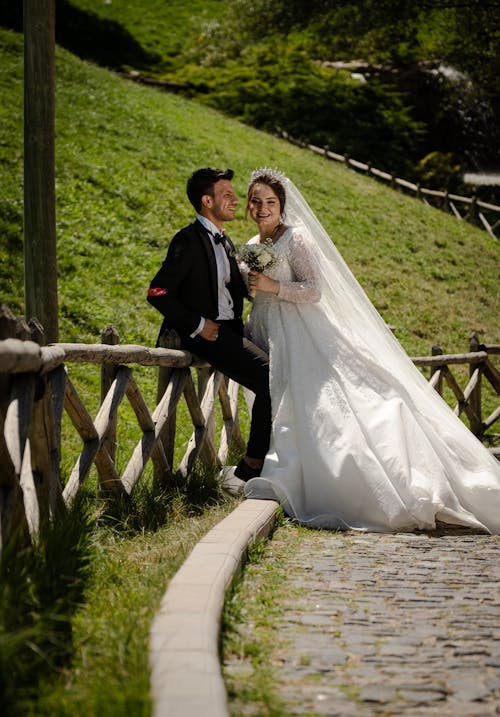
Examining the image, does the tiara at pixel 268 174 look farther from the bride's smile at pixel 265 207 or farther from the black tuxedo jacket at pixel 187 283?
the black tuxedo jacket at pixel 187 283

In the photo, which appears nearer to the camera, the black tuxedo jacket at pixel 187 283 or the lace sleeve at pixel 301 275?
the black tuxedo jacket at pixel 187 283

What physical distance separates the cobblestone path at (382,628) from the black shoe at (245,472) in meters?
0.97

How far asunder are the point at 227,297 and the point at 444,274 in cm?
1243

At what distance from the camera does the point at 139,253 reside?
13.6 metres

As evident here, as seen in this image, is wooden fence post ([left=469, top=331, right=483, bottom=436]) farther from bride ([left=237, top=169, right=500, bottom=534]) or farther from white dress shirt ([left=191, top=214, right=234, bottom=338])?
white dress shirt ([left=191, top=214, right=234, bottom=338])

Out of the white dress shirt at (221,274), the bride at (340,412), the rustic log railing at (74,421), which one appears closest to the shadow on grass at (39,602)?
the rustic log railing at (74,421)

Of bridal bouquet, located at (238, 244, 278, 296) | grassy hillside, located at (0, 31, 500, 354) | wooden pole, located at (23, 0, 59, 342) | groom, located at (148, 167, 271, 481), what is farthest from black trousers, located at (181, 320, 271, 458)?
grassy hillside, located at (0, 31, 500, 354)

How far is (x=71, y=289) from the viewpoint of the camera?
1210cm

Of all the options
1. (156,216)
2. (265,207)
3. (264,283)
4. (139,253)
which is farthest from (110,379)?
(156,216)

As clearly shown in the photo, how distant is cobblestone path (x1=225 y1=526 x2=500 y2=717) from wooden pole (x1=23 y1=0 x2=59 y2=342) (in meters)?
2.47

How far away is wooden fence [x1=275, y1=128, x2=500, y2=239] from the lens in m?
24.7

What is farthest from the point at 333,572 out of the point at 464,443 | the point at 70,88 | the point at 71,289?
the point at 70,88

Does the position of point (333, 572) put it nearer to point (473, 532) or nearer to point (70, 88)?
point (473, 532)

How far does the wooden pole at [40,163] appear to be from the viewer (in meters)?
5.82
